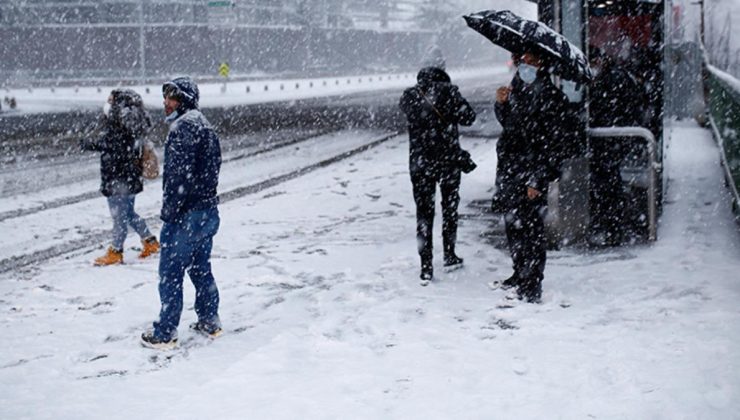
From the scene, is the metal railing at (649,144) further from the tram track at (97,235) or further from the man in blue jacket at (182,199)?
the tram track at (97,235)

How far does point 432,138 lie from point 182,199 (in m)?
2.28

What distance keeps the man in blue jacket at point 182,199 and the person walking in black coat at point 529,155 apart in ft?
7.17

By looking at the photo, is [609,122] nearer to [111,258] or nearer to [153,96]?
[111,258]

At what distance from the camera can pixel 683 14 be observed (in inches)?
758

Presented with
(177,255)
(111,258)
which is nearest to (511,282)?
(177,255)

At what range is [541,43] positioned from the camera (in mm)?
5777

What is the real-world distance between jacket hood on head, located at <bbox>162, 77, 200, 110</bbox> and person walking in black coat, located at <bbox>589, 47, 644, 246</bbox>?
4.61 metres

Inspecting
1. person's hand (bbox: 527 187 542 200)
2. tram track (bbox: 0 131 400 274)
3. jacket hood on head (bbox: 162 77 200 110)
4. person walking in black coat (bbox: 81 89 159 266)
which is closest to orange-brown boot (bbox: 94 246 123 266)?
person walking in black coat (bbox: 81 89 159 266)

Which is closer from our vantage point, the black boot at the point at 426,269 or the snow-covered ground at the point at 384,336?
the snow-covered ground at the point at 384,336

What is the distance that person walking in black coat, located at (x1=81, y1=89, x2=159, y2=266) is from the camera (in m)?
7.40

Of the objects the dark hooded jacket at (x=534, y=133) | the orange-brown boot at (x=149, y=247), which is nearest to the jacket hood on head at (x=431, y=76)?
the dark hooded jacket at (x=534, y=133)

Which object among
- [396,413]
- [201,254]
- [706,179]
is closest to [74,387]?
Result: [201,254]

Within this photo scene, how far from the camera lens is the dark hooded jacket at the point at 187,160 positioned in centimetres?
524

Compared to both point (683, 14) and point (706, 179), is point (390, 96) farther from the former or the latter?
point (706, 179)
